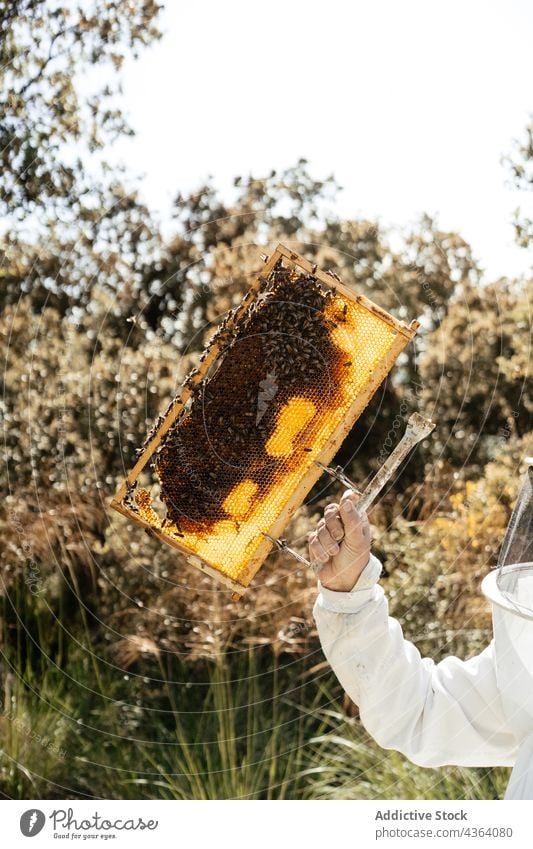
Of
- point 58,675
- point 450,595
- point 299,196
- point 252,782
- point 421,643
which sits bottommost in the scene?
point 58,675

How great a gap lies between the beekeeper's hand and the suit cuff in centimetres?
2

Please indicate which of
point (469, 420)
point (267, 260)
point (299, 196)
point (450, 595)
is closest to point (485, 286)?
point (469, 420)

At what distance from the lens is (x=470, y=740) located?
1.98m

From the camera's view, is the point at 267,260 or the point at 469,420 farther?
the point at 469,420

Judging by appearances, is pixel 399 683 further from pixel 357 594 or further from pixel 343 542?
pixel 343 542

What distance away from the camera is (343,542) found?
6.15 ft

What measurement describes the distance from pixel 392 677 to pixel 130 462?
7.06 ft

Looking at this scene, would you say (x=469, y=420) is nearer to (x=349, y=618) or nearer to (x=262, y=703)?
(x=262, y=703)

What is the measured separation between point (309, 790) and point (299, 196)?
2475 mm

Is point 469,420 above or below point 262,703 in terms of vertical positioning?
above
